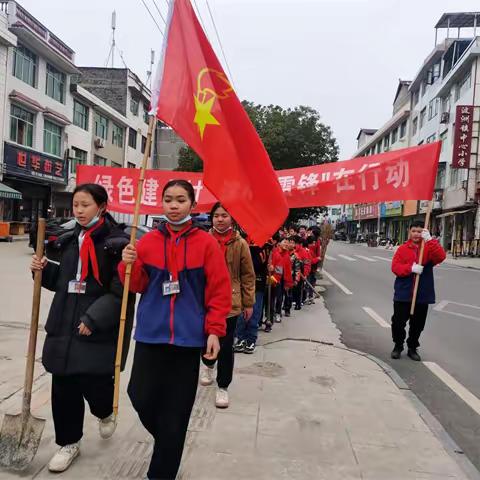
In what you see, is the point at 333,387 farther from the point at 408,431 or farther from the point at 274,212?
the point at 274,212

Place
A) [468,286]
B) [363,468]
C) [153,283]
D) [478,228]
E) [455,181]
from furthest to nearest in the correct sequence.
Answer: [455,181]
[478,228]
[468,286]
[363,468]
[153,283]

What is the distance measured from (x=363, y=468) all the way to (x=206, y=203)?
3.52 metres

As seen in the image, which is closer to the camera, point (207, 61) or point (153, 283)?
point (153, 283)

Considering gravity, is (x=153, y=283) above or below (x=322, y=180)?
below

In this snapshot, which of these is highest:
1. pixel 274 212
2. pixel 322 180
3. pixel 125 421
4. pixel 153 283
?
pixel 322 180

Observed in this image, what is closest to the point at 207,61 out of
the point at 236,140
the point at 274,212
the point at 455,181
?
the point at 236,140

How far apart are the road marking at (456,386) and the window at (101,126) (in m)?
31.1

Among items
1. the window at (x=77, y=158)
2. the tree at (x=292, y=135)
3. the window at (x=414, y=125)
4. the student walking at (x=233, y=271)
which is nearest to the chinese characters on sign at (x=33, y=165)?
the window at (x=77, y=158)

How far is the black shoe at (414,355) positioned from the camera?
562 cm

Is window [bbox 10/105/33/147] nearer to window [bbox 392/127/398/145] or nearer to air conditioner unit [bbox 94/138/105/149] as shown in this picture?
air conditioner unit [bbox 94/138/105/149]

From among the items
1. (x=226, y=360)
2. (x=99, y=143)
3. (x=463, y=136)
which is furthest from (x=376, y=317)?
(x=99, y=143)

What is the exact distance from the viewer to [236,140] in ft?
10.5

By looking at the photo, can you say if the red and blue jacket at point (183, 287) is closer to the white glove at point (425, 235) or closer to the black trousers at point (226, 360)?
the black trousers at point (226, 360)

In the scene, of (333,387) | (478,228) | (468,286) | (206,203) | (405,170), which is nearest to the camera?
(333,387)
